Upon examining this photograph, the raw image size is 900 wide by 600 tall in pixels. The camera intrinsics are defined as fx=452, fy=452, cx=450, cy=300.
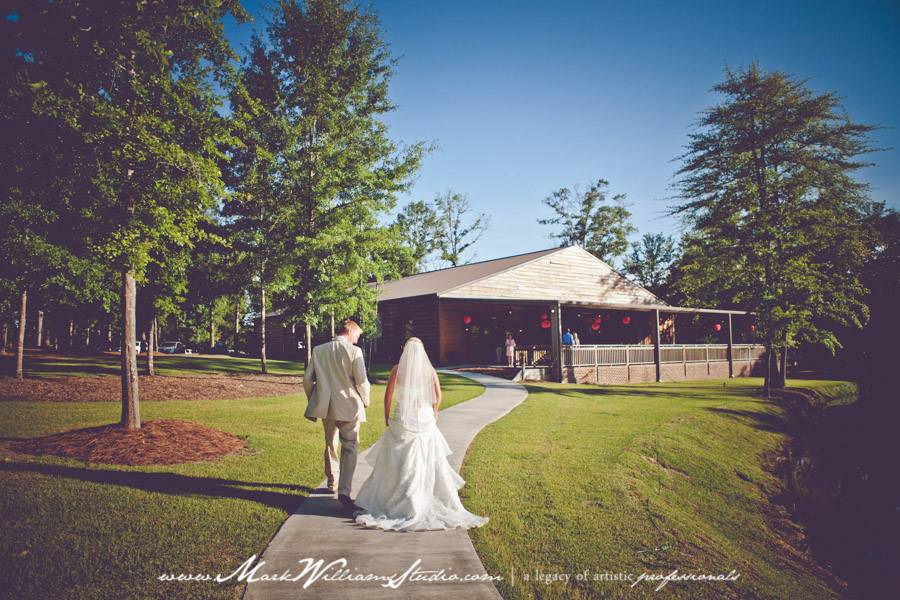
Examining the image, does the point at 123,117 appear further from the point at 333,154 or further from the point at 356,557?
the point at 333,154

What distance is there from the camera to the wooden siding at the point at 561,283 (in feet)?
79.7

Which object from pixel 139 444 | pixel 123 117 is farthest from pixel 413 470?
pixel 123 117

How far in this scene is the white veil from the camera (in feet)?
17.3

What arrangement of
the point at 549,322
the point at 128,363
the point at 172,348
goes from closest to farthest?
the point at 128,363 < the point at 549,322 < the point at 172,348

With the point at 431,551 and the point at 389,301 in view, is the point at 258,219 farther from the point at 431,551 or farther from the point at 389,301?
the point at 431,551

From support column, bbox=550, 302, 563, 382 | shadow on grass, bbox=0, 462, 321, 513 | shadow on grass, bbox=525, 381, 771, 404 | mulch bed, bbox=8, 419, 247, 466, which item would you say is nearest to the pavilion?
support column, bbox=550, 302, 563, 382

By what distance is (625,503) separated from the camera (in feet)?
20.5

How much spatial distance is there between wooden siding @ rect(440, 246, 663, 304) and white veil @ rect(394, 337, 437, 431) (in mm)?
16184

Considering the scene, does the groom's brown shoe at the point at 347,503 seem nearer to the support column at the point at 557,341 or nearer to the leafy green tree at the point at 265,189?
the leafy green tree at the point at 265,189

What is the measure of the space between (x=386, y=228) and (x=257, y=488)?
10806 mm

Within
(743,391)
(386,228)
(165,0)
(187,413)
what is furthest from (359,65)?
(743,391)

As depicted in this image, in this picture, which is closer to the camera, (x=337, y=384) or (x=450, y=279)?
(x=337, y=384)

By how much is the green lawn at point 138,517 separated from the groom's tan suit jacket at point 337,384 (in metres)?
1.21

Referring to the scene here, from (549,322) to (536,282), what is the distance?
5644mm
